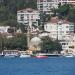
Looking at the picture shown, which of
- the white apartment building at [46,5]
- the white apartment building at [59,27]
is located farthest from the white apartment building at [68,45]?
the white apartment building at [46,5]

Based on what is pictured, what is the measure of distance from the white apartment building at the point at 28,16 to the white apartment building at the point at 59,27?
1.99 meters

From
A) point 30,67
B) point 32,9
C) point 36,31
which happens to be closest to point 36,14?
point 32,9

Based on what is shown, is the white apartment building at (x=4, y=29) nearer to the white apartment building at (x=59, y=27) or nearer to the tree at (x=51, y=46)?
the white apartment building at (x=59, y=27)

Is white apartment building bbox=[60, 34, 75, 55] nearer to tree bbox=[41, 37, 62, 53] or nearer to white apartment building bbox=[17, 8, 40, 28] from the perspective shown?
tree bbox=[41, 37, 62, 53]

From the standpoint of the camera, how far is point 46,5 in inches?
1950

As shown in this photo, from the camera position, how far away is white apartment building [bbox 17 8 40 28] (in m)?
47.0

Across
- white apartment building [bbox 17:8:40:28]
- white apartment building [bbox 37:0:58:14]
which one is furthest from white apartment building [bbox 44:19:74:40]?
white apartment building [bbox 37:0:58:14]

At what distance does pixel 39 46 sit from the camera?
40.3m

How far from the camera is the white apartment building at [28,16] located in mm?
46969

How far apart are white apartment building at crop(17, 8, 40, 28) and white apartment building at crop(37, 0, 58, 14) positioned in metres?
1.27

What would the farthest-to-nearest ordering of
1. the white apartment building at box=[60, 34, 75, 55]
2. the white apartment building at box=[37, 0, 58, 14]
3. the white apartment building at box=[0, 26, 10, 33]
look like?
the white apartment building at box=[37, 0, 58, 14]
the white apartment building at box=[0, 26, 10, 33]
the white apartment building at box=[60, 34, 75, 55]

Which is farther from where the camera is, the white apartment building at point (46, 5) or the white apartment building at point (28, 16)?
the white apartment building at point (46, 5)

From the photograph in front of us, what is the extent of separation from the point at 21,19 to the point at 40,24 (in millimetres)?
1834

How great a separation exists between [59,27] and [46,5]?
16.6 ft
